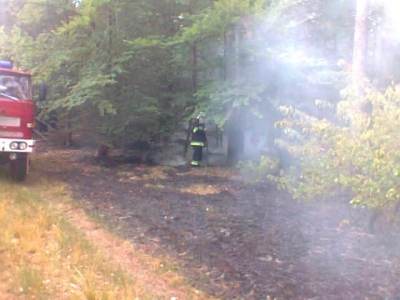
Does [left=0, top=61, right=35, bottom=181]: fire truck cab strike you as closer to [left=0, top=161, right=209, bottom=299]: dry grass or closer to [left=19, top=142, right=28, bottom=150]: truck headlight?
[left=19, top=142, right=28, bottom=150]: truck headlight

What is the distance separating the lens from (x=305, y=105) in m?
10.5

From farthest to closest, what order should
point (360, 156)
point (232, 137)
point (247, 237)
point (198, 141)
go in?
point (232, 137), point (198, 141), point (247, 237), point (360, 156)

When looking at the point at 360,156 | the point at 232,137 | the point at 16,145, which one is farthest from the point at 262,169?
the point at 16,145

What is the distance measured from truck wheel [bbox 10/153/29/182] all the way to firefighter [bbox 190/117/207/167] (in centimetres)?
445

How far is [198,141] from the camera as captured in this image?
473 inches

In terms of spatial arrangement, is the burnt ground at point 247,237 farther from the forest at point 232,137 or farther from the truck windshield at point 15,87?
the truck windshield at point 15,87

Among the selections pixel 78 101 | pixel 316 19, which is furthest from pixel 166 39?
pixel 316 19

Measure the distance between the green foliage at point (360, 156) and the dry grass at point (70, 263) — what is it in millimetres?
2403

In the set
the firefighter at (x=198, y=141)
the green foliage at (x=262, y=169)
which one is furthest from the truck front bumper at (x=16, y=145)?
the green foliage at (x=262, y=169)

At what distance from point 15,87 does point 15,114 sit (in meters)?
0.58

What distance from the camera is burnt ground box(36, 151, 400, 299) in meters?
4.60

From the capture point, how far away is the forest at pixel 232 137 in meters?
5.14

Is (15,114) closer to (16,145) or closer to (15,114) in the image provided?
(15,114)

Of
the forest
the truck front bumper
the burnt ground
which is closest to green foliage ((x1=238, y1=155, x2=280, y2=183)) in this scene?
the forest
